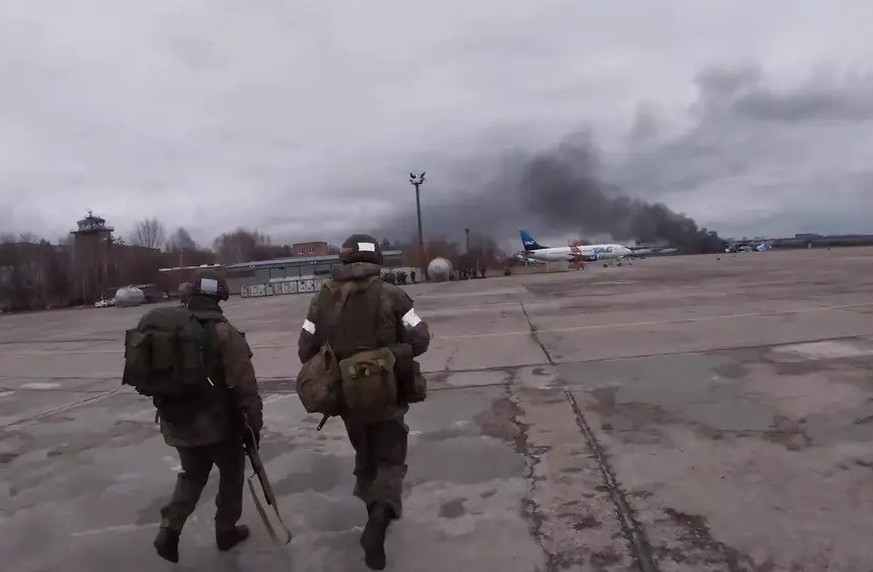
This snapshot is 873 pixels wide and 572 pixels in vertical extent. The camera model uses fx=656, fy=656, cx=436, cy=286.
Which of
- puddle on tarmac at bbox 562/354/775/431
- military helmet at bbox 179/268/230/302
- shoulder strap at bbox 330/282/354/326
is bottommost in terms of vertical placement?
puddle on tarmac at bbox 562/354/775/431

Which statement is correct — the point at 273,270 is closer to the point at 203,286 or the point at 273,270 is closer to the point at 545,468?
the point at 545,468

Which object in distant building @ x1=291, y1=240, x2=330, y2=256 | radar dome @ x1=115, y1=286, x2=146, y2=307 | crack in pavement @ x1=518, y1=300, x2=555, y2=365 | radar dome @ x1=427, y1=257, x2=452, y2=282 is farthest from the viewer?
distant building @ x1=291, y1=240, x2=330, y2=256

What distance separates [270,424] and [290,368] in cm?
367

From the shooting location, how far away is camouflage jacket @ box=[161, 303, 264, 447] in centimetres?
337

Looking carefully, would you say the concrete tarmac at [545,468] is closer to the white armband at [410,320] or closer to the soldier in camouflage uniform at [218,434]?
the soldier in camouflage uniform at [218,434]

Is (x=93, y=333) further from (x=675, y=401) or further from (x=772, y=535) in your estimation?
(x=772, y=535)

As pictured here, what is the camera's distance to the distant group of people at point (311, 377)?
3209 millimetres

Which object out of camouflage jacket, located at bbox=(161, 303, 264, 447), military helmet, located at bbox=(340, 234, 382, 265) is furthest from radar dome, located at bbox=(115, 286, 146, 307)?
military helmet, located at bbox=(340, 234, 382, 265)

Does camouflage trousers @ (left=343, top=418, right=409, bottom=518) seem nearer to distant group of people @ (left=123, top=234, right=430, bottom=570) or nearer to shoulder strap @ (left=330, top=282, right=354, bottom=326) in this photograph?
distant group of people @ (left=123, top=234, right=430, bottom=570)

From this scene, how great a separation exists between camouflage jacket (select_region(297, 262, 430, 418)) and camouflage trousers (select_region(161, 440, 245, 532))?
2.34 ft

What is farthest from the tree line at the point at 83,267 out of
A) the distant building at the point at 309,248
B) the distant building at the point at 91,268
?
the distant building at the point at 309,248

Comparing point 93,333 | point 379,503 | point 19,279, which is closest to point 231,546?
Answer: point 379,503

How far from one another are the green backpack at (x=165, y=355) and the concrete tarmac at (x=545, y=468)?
1.05 meters

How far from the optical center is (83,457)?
571cm
